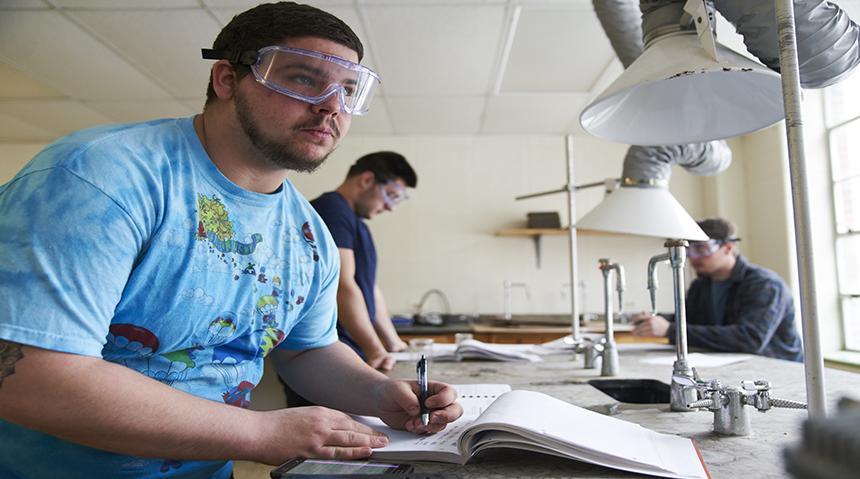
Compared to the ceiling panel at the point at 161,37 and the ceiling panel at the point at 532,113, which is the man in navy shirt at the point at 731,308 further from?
the ceiling panel at the point at 161,37

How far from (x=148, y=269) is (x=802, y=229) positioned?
39.1 inches

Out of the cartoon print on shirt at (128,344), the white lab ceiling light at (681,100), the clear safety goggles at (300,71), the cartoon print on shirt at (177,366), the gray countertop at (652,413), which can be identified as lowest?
the gray countertop at (652,413)

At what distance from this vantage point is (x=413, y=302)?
5180mm

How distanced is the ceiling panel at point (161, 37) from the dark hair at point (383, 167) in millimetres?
1094

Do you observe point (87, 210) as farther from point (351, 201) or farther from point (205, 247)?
point (351, 201)

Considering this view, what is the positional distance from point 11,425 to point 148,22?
272 cm

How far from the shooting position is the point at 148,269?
92 centimetres

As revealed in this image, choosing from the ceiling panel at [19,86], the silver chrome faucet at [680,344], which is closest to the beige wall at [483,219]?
the ceiling panel at [19,86]

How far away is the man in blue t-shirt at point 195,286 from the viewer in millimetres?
733

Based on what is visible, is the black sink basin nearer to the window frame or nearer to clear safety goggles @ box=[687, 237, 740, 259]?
clear safety goggles @ box=[687, 237, 740, 259]

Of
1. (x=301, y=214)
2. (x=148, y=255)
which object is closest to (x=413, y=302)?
(x=301, y=214)

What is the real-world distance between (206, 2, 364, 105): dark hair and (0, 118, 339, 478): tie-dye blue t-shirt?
7.9 inches

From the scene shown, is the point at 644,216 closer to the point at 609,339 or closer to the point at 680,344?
the point at 680,344

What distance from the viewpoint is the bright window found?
3754 mm
